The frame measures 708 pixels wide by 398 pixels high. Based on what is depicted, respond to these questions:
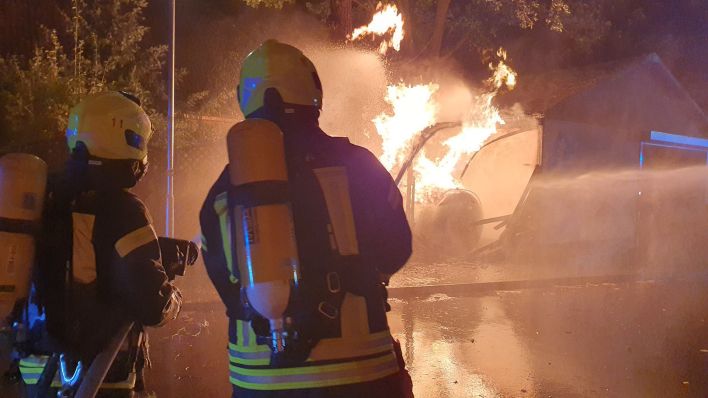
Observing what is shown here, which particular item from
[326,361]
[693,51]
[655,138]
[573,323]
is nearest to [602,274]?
[573,323]

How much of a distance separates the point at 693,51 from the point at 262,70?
2337 centimetres

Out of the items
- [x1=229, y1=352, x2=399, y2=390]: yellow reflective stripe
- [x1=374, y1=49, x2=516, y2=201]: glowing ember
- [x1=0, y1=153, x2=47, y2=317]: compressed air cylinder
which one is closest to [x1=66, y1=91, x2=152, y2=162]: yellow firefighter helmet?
[x1=0, y1=153, x2=47, y2=317]: compressed air cylinder

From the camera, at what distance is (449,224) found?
12.3 metres

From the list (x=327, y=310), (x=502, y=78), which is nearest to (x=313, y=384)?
(x=327, y=310)

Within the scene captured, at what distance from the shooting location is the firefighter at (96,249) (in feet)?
6.91

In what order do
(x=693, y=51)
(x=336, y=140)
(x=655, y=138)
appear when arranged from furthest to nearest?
(x=693, y=51) → (x=655, y=138) → (x=336, y=140)

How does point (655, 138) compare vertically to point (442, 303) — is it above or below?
above

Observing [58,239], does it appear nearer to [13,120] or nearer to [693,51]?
[13,120]

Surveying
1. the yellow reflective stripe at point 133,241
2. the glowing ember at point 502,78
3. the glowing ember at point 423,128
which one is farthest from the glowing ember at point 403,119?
the yellow reflective stripe at point 133,241

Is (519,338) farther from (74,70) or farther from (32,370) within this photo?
(74,70)

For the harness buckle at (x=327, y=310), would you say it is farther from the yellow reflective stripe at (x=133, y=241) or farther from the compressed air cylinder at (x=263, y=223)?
the yellow reflective stripe at (x=133, y=241)

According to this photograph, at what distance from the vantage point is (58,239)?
2102mm

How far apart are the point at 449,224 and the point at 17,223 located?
10.8 m

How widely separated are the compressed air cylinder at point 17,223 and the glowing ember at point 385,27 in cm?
1228
